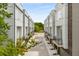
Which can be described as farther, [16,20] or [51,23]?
[51,23]

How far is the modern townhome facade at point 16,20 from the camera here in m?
2.96

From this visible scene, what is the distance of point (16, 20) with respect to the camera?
3.12 meters

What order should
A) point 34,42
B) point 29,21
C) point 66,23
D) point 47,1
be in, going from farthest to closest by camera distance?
point 66,23
point 29,21
point 34,42
point 47,1

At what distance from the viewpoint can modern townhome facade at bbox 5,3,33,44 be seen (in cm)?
296

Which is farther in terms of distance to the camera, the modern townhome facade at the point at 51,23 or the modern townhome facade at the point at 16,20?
the modern townhome facade at the point at 51,23

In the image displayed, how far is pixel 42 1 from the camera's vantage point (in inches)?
105

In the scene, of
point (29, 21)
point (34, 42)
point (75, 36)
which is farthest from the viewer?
point (29, 21)

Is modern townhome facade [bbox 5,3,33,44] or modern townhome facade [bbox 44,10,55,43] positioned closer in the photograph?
modern townhome facade [bbox 5,3,33,44]

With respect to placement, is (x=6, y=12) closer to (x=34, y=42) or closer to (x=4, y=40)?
(x=4, y=40)

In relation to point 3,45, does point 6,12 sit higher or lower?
higher

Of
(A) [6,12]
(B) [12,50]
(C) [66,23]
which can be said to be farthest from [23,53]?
(C) [66,23]

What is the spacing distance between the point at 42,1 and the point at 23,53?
0.75 metres

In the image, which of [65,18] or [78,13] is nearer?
[78,13]

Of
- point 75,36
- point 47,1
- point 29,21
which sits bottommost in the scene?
point 75,36
